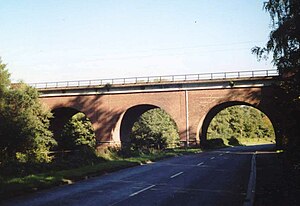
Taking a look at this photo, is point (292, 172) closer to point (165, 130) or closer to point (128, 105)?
point (128, 105)

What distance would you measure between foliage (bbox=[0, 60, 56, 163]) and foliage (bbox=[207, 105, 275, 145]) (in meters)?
43.1

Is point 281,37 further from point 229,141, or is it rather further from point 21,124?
point 229,141

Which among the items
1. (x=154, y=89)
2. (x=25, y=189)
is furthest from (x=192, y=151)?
(x=25, y=189)

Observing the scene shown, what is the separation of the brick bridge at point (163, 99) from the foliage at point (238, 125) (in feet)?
105

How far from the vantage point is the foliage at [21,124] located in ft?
82.1

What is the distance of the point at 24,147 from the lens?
85.9 ft

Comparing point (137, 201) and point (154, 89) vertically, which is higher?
point (154, 89)

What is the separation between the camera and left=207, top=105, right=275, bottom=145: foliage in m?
72.9

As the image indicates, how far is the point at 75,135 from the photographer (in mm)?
44625

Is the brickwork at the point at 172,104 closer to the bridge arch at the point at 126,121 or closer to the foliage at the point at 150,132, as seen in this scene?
the bridge arch at the point at 126,121

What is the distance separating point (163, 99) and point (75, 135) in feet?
51.3

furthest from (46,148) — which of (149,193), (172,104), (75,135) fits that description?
(149,193)

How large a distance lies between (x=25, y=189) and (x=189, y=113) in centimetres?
2617

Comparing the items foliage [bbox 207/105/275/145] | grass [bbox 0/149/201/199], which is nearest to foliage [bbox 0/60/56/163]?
grass [bbox 0/149/201/199]
